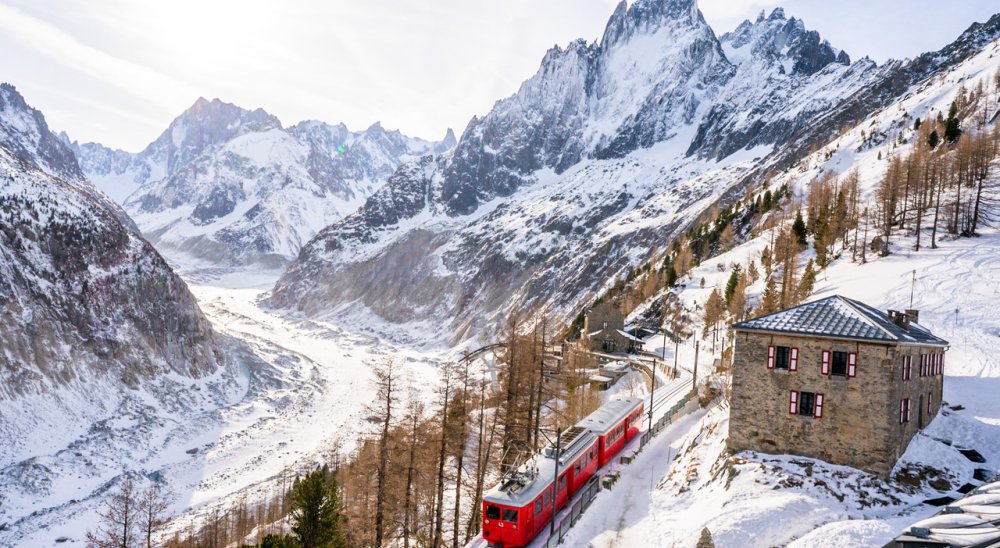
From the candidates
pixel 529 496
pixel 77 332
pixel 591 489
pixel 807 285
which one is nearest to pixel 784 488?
pixel 591 489

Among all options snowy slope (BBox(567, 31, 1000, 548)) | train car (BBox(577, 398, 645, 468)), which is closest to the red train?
train car (BBox(577, 398, 645, 468))

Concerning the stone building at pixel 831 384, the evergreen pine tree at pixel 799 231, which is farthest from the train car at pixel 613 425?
the evergreen pine tree at pixel 799 231

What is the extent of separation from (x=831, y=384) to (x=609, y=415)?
14331 millimetres

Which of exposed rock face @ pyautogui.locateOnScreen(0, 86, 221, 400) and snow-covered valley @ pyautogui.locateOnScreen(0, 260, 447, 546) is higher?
exposed rock face @ pyautogui.locateOnScreen(0, 86, 221, 400)

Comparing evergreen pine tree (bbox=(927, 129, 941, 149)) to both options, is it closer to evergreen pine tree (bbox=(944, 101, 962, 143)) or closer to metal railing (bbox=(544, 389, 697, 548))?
evergreen pine tree (bbox=(944, 101, 962, 143))

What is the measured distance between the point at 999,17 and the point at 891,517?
20842cm

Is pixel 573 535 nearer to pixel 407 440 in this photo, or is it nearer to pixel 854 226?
pixel 407 440

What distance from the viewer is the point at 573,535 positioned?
90.6 feet

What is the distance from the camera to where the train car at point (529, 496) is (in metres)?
26.6

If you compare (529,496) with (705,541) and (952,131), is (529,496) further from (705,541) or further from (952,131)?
(952,131)

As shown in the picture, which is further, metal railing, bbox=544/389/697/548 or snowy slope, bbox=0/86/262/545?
snowy slope, bbox=0/86/262/545

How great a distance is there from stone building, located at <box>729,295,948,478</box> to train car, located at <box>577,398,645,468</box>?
8.30m

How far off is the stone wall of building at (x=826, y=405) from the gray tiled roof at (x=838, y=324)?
48 cm

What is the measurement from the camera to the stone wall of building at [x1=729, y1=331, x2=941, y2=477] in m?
27.3
